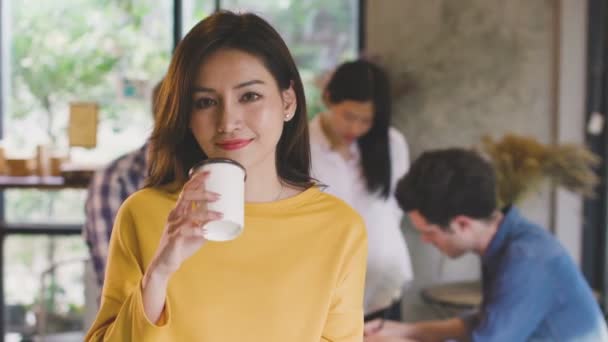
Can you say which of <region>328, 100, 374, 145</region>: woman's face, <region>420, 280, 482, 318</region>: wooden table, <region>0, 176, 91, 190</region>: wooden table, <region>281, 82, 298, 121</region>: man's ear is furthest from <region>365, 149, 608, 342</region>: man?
<region>0, 176, 91, 190</region>: wooden table

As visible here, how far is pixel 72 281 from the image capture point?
4320 millimetres

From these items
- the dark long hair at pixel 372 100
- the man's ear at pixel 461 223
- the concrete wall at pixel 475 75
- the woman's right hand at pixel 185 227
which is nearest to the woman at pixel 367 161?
the dark long hair at pixel 372 100

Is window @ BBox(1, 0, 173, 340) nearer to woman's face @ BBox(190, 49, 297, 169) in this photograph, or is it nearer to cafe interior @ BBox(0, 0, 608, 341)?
cafe interior @ BBox(0, 0, 608, 341)

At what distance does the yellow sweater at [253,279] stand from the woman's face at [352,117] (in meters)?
1.46

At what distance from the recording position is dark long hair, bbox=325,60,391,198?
Answer: 272cm

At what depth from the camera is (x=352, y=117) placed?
2732mm

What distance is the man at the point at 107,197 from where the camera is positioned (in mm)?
2344

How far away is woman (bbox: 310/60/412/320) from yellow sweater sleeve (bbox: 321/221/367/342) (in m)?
1.42

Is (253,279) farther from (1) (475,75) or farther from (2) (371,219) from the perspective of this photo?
(1) (475,75)

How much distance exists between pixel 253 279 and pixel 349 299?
6.7 inches

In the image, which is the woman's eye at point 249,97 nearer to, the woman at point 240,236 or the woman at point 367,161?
the woman at point 240,236

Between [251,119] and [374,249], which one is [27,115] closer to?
[374,249]

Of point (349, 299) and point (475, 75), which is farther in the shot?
point (475, 75)

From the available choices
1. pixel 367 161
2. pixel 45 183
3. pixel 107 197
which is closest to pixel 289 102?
pixel 107 197
